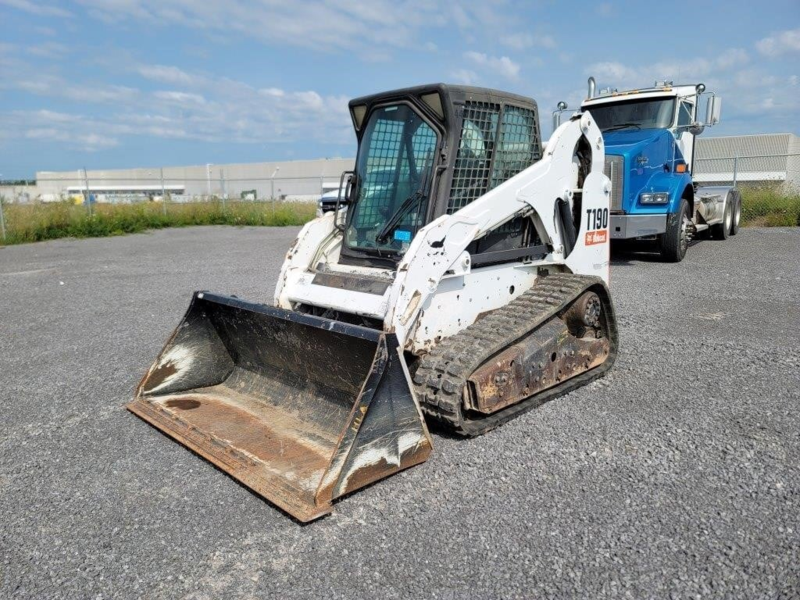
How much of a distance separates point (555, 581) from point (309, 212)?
2337 cm

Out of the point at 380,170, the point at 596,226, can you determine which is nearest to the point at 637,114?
the point at 596,226

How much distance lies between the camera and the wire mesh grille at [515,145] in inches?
190

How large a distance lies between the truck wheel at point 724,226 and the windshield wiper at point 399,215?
11.7m

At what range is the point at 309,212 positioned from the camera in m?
25.1

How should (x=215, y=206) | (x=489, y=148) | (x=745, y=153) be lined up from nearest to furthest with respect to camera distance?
(x=489, y=148) → (x=215, y=206) → (x=745, y=153)

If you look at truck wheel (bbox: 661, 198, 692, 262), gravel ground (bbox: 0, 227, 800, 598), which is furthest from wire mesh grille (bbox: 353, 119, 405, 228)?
truck wheel (bbox: 661, 198, 692, 262)

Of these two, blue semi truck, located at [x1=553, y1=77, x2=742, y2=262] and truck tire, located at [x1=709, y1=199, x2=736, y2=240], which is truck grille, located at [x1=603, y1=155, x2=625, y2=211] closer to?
blue semi truck, located at [x1=553, y1=77, x2=742, y2=262]

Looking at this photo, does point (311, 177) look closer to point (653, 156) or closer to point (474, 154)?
point (653, 156)

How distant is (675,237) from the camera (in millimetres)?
10891

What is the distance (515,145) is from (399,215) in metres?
1.14

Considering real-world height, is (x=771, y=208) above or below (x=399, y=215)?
below

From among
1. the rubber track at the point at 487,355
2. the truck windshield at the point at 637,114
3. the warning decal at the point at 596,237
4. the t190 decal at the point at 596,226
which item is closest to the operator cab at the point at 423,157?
the rubber track at the point at 487,355

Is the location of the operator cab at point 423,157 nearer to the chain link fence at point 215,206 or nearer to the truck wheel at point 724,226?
the truck wheel at point 724,226

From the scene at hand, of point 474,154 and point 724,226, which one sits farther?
point 724,226
